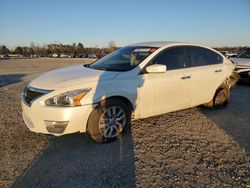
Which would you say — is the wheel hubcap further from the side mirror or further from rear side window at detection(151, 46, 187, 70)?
rear side window at detection(151, 46, 187, 70)

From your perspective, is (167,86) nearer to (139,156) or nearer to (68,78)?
(139,156)

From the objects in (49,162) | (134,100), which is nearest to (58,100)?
(49,162)

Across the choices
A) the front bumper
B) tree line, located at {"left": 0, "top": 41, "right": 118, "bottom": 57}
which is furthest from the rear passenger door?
tree line, located at {"left": 0, "top": 41, "right": 118, "bottom": 57}

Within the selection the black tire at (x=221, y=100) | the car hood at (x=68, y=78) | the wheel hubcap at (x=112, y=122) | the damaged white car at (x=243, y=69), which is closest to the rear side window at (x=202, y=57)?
the black tire at (x=221, y=100)

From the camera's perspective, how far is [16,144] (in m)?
4.21

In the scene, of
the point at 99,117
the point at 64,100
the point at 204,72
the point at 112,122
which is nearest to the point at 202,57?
the point at 204,72

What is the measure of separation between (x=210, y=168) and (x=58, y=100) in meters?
2.31

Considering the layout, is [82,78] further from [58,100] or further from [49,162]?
[49,162]

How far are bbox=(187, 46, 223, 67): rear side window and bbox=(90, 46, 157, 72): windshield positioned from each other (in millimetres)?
997

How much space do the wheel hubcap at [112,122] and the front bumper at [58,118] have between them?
305 mm

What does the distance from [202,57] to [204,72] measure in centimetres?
37

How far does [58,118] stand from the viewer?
3.83m

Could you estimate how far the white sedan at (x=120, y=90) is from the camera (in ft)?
12.8

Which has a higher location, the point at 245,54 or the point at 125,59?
the point at 125,59
